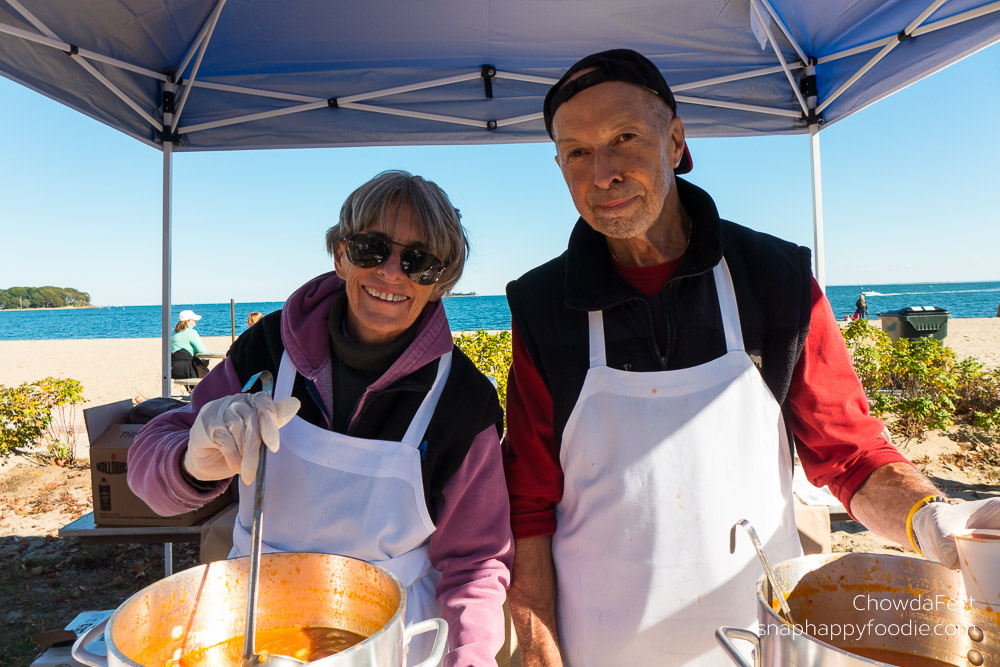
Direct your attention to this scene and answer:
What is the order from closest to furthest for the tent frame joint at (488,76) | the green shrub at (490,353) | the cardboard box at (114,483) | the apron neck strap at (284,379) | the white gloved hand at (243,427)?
the white gloved hand at (243,427) → the apron neck strap at (284,379) → the cardboard box at (114,483) → the tent frame joint at (488,76) → the green shrub at (490,353)

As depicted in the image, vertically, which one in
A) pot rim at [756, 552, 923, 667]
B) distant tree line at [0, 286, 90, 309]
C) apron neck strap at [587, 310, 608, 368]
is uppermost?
distant tree line at [0, 286, 90, 309]

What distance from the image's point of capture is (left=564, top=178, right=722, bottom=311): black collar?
1481 mm

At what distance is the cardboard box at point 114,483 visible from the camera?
2770 mm

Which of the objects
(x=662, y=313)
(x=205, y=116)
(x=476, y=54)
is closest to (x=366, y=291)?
(x=662, y=313)

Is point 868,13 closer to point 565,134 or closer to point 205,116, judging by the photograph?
point 565,134

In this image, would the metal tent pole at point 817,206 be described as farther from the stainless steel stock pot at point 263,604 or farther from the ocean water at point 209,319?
the ocean water at point 209,319

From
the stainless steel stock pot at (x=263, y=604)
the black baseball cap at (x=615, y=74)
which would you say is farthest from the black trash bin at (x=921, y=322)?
the stainless steel stock pot at (x=263, y=604)

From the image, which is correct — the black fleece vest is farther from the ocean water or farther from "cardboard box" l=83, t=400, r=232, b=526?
the ocean water

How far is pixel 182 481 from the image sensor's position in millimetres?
1354

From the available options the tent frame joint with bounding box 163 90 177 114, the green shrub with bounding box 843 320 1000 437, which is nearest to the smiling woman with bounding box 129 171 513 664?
the tent frame joint with bounding box 163 90 177 114

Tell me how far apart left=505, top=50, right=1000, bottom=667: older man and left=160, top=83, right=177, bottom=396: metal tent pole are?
2890mm

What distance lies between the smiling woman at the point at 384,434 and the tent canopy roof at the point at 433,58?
1.96 m

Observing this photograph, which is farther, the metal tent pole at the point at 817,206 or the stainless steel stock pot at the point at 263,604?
the metal tent pole at the point at 817,206

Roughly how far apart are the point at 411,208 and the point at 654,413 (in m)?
0.82
